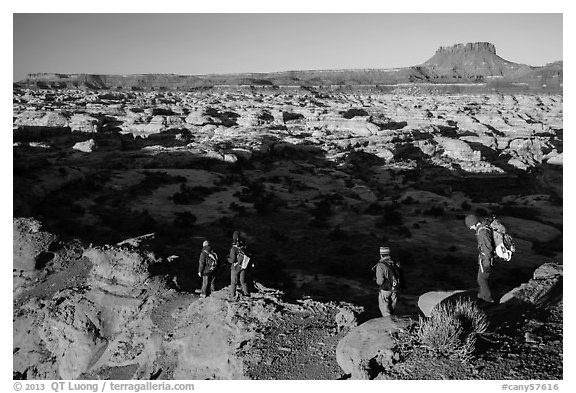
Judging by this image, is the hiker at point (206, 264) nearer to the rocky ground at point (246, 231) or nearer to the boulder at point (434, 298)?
the rocky ground at point (246, 231)

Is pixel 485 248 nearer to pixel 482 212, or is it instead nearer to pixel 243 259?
pixel 243 259

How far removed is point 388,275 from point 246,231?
1458 cm

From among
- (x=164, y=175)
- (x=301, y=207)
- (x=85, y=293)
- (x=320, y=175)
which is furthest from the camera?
(x=320, y=175)

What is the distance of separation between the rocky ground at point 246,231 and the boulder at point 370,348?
0.26m

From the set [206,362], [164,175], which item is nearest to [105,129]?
[164,175]

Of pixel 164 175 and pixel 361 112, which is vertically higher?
pixel 361 112

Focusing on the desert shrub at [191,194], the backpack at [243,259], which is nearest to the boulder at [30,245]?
the backpack at [243,259]

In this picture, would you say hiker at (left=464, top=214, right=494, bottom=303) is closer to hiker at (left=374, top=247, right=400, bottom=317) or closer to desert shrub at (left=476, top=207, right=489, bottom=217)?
hiker at (left=374, top=247, right=400, bottom=317)

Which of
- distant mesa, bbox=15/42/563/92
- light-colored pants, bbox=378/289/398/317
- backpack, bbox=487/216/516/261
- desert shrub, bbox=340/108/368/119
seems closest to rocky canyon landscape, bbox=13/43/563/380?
light-colored pants, bbox=378/289/398/317

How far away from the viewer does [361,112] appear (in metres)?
81.9

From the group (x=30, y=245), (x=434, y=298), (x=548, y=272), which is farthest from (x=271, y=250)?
(x=548, y=272)

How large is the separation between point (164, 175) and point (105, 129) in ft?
100

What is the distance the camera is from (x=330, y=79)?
174000 millimetres
